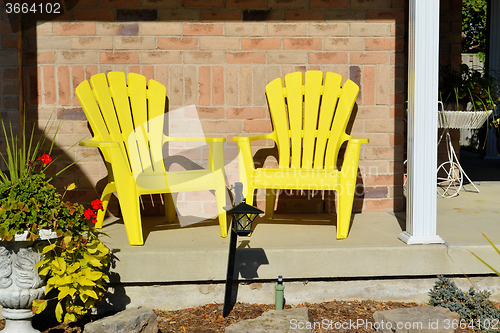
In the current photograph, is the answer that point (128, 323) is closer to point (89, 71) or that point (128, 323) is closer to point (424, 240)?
point (424, 240)

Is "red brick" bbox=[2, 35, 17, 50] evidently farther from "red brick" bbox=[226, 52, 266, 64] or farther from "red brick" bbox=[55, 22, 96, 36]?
"red brick" bbox=[226, 52, 266, 64]

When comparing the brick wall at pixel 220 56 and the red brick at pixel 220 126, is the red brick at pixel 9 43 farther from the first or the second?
the red brick at pixel 220 126

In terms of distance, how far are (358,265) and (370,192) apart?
3.79 feet

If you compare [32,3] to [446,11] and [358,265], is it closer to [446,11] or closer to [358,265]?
[358,265]

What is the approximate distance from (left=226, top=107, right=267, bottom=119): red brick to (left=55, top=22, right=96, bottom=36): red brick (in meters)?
1.11

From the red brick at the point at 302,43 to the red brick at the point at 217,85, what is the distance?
50cm

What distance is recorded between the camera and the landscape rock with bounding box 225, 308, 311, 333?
80.8 inches

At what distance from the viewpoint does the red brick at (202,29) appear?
3.37m

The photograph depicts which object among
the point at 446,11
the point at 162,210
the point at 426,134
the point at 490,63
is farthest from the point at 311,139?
the point at 490,63

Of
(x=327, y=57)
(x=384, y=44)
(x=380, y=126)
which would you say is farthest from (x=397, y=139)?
(x=327, y=57)

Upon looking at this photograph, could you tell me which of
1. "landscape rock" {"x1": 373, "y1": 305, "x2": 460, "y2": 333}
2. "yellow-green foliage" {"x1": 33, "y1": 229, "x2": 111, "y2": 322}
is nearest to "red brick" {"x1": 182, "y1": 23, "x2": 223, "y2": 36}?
"yellow-green foliage" {"x1": 33, "y1": 229, "x2": 111, "y2": 322}

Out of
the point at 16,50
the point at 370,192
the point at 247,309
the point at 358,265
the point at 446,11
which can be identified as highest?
the point at 446,11

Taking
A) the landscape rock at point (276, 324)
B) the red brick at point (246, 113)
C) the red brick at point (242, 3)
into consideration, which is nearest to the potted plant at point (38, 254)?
the landscape rock at point (276, 324)

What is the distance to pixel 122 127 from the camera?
314cm
